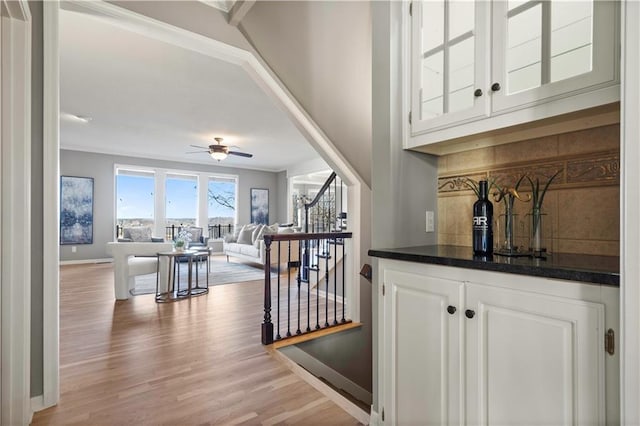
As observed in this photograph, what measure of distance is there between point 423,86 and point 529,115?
0.52 metres

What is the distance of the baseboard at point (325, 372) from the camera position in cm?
282

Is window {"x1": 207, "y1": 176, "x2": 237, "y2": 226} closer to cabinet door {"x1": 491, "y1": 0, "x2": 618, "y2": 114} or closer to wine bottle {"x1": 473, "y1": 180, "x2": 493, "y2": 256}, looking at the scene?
wine bottle {"x1": 473, "y1": 180, "x2": 493, "y2": 256}

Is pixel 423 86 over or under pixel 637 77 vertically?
over

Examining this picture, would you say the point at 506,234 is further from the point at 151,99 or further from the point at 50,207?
the point at 151,99

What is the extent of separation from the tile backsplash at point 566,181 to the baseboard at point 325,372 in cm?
185

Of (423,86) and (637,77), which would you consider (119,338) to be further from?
(637,77)

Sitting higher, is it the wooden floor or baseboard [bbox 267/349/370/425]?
the wooden floor

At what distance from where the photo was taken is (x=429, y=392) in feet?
4.28

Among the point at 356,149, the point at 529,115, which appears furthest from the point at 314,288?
the point at 529,115

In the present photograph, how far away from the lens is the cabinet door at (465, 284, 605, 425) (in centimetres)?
89

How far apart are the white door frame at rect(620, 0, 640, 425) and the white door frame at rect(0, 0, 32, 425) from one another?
2388 millimetres

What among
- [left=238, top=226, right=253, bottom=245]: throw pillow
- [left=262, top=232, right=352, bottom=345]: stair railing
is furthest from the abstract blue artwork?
[left=262, top=232, right=352, bottom=345]: stair railing

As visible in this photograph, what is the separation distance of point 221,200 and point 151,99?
17.2 feet

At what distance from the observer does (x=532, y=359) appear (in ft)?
3.29
